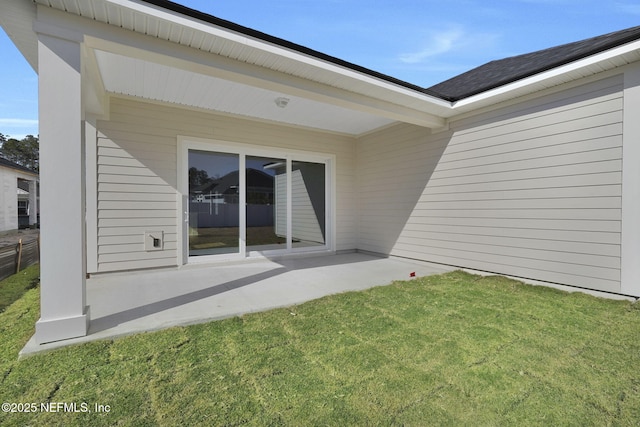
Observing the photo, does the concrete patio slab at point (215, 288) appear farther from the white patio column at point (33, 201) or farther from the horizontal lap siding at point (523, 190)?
the white patio column at point (33, 201)

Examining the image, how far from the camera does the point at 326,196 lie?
23.2ft

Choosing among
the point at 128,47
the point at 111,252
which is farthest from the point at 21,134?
the point at 128,47

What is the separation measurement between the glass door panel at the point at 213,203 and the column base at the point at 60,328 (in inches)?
115

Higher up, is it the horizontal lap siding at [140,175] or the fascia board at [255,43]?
the fascia board at [255,43]

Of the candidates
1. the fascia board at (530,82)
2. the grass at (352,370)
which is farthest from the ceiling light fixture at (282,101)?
the grass at (352,370)

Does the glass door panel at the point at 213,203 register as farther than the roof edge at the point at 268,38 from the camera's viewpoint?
Yes

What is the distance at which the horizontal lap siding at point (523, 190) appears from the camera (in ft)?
11.9

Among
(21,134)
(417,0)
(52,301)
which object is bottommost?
(52,301)

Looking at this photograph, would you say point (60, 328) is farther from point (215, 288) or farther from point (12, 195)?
point (12, 195)

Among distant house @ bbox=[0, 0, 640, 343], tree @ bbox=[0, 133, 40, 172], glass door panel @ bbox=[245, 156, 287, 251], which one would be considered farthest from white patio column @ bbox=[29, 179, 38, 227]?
tree @ bbox=[0, 133, 40, 172]

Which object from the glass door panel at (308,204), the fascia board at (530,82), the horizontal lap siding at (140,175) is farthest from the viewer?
the glass door panel at (308,204)

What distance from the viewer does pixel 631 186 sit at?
3398mm

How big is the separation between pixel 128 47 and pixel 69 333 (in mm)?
2610

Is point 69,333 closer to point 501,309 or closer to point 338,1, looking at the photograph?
point 501,309
